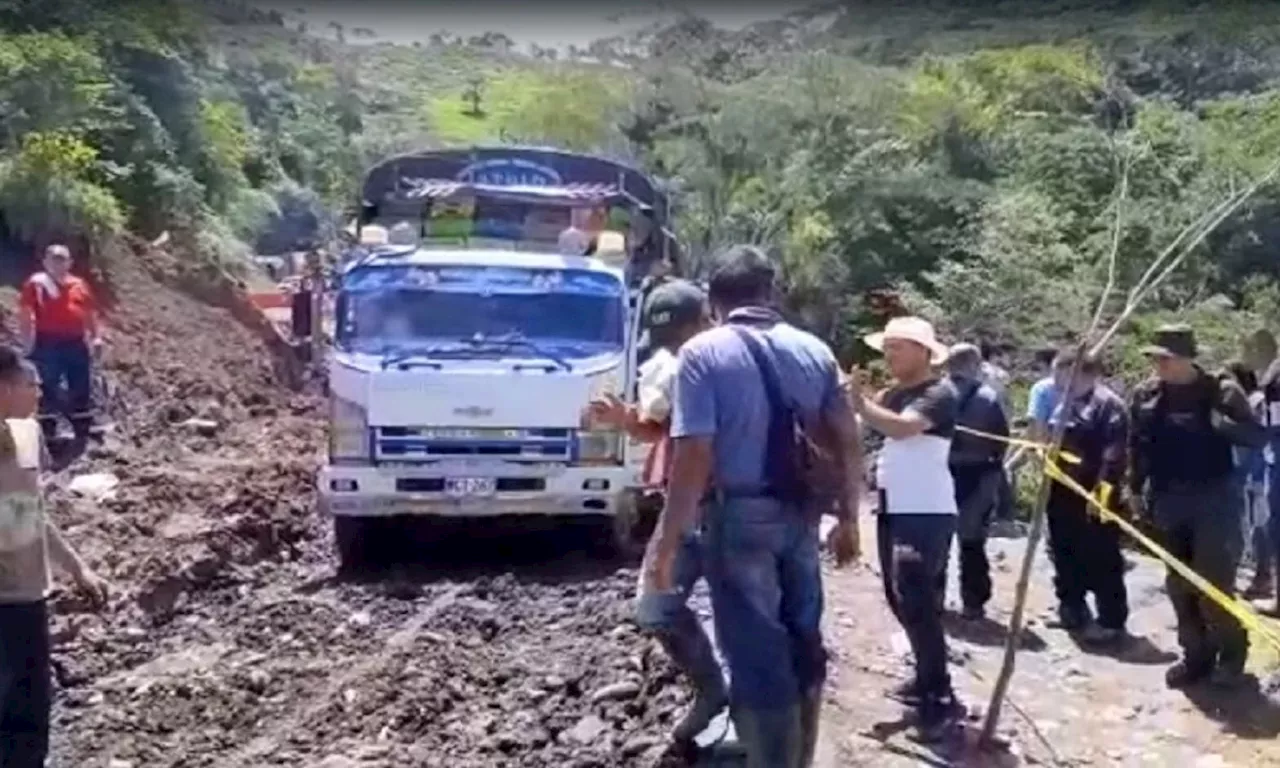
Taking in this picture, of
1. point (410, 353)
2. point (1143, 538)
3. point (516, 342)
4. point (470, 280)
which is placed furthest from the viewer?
point (470, 280)

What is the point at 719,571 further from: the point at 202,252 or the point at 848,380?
the point at 202,252

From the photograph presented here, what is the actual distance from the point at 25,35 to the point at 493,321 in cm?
1309

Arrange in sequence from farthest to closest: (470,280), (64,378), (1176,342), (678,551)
Answer: (64,378) → (470,280) → (1176,342) → (678,551)

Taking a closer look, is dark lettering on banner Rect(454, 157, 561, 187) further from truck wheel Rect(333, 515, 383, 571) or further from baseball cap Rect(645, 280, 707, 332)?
baseball cap Rect(645, 280, 707, 332)

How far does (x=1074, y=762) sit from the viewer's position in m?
7.33

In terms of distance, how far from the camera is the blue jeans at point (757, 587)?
5.64 m

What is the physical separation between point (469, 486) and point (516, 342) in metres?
0.99

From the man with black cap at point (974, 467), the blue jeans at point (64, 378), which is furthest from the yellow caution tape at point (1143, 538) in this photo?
the blue jeans at point (64, 378)

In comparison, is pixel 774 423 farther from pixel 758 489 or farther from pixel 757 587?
pixel 757 587

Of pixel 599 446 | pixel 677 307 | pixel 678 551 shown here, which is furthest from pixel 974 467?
pixel 678 551

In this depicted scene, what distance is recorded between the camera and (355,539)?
11.5 metres

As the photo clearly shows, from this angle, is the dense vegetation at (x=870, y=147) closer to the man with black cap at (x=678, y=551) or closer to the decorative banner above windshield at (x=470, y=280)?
the man with black cap at (x=678, y=551)

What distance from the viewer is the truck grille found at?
10969mm

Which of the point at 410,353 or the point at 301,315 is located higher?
the point at 410,353
